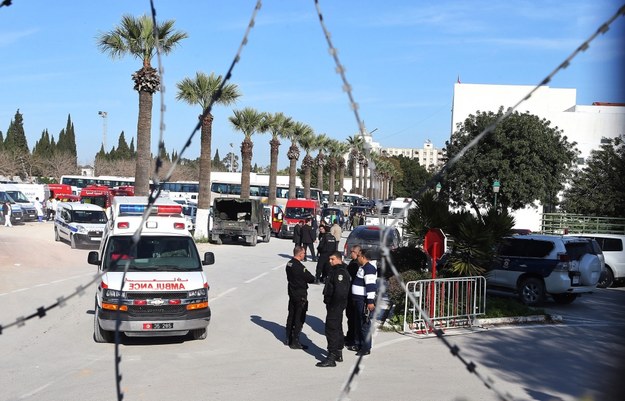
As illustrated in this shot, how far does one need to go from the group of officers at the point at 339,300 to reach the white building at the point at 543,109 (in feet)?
116

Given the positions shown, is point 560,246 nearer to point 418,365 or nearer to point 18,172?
point 418,365

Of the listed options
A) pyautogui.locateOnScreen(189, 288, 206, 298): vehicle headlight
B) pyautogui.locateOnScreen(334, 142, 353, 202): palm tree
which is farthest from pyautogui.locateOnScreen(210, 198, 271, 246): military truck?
pyautogui.locateOnScreen(334, 142, 353, 202): palm tree

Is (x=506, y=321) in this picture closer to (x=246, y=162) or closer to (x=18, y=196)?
(x=246, y=162)

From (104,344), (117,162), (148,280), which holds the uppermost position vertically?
(117,162)

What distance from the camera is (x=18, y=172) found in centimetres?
8831

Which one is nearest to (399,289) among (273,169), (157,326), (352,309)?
(352,309)

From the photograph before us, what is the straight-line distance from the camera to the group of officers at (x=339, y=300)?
1084 centimetres

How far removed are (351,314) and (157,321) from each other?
322 cm

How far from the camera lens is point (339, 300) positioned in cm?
1084

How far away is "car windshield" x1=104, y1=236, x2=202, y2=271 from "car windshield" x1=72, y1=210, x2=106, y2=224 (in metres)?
20.3

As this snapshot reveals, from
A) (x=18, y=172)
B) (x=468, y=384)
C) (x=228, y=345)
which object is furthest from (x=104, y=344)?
(x=18, y=172)

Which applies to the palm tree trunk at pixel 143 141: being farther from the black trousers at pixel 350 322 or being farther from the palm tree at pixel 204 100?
the black trousers at pixel 350 322

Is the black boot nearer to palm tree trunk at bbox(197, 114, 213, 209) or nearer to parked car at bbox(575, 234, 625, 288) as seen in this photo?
parked car at bbox(575, 234, 625, 288)

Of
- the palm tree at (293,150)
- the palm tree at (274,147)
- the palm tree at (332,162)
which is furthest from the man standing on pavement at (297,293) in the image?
the palm tree at (332,162)
